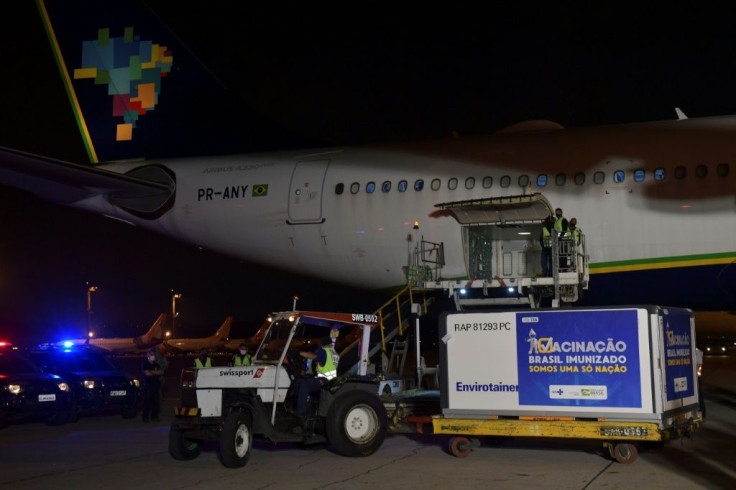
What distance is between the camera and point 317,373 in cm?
1107

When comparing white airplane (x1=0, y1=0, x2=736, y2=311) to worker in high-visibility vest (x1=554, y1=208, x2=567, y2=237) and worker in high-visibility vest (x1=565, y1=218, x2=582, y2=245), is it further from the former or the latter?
worker in high-visibility vest (x1=565, y1=218, x2=582, y2=245)

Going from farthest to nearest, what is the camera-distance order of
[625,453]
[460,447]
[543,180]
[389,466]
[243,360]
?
[543,180], [243,360], [460,447], [389,466], [625,453]

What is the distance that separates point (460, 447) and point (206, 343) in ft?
135

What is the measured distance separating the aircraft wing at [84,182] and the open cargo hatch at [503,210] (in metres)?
8.25

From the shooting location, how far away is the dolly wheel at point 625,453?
32.8ft

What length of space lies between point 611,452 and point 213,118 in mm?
15776

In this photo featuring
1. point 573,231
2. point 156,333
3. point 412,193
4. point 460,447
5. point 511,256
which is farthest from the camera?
point 156,333

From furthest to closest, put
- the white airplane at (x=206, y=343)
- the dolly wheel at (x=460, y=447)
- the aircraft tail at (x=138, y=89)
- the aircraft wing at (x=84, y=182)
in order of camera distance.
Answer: the white airplane at (x=206, y=343) < the aircraft tail at (x=138, y=89) < the aircraft wing at (x=84, y=182) < the dolly wheel at (x=460, y=447)

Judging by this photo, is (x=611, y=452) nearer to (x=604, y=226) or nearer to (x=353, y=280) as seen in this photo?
(x=604, y=226)

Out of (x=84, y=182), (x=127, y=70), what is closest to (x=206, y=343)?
(x=127, y=70)

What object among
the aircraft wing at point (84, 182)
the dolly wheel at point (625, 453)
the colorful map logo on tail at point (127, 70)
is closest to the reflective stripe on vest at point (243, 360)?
the dolly wheel at point (625, 453)

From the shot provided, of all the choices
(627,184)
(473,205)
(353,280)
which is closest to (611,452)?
(473,205)

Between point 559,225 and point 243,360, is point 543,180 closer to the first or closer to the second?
point 559,225

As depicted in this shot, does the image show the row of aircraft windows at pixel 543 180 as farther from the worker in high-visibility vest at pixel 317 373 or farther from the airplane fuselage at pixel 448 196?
the worker in high-visibility vest at pixel 317 373
